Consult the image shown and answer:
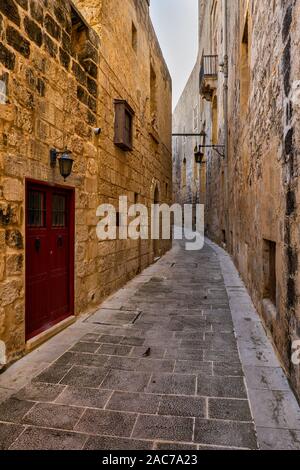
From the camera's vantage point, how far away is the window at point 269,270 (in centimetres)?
415

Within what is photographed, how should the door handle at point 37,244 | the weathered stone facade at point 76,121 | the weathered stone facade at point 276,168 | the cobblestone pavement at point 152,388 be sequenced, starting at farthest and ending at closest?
the door handle at point 37,244
the weathered stone facade at point 76,121
the weathered stone facade at point 276,168
the cobblestone pavement at point 152,388

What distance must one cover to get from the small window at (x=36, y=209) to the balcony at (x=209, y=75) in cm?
1351

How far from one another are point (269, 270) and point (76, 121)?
10.4 ft

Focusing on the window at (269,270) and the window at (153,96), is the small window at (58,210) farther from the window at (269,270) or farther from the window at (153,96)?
the window at (153,96)

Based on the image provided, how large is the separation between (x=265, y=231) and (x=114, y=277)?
3.11 m

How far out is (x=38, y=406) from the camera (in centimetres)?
244

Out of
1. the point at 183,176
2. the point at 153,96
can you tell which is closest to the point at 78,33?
the point at 153,96

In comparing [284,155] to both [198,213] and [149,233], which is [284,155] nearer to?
[149,233]

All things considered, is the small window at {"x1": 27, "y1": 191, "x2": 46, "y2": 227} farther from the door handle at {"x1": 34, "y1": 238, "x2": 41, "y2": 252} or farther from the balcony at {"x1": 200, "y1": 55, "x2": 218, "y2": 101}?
the balcony at {"x1": 200, "y1": 55, "x2": 218, "y2": 101}

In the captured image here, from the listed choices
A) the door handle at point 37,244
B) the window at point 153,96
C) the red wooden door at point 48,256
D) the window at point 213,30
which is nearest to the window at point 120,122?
the red wooden door at point 48,256

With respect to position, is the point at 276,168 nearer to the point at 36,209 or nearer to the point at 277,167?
the point at 277,167

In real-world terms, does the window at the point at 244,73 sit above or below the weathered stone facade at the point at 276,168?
above

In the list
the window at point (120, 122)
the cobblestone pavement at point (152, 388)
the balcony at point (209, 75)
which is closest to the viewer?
the cobblestone pavement at point (152, 388)

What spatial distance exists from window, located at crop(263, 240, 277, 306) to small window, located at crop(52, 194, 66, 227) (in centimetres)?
262
